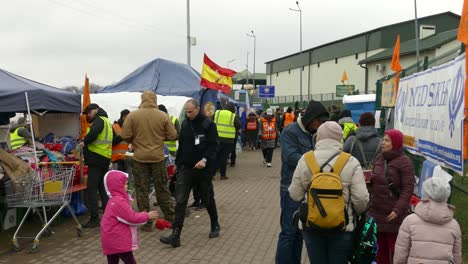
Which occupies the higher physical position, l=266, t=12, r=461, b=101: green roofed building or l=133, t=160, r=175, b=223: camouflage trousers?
l=266, t=12, r=461, b=101: green roofed building

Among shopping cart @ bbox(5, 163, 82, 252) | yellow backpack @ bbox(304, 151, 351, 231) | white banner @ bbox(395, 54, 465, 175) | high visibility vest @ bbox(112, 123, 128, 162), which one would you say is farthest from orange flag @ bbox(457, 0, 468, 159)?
high visibility vest @ bbox(112, 123, 128, 162)

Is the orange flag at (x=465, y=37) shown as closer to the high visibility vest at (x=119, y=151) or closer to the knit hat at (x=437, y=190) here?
the knit hat at (x=437, y=190)

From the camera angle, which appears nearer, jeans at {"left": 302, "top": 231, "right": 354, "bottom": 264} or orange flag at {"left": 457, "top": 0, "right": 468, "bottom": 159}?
jeans at {"left": 302, "top": 231, "right": 354, "bottom": 264}

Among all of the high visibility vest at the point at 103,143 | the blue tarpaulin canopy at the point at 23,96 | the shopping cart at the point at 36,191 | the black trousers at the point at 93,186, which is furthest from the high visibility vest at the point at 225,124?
the shopping cart at the point at 36,191

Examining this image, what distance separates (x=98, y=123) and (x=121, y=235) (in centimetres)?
330

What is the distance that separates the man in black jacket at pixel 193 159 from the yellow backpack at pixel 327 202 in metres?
2.92

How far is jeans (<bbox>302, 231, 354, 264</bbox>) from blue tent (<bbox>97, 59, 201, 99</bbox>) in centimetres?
1204

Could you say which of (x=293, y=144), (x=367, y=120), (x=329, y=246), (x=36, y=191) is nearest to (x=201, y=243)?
(x=36, y=191)

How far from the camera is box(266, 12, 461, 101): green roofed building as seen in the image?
38688 millimetres

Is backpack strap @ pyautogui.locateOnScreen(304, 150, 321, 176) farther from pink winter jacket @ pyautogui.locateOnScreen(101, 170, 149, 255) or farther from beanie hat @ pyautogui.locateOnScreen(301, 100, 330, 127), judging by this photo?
pink winter jacket @ pyautogui.locateOnScreen(101, 170, 149, 255)

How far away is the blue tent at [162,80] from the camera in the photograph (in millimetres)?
16016

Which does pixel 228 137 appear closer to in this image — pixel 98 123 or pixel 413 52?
pixel 98 123

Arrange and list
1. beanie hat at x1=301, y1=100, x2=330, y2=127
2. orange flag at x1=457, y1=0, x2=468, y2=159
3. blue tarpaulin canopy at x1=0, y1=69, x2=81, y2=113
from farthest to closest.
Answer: blue tarpaulin canopy at x1=0, y1=69, x2=81, y2=113 < beanie hat at x1=301, y1=100, x2=330, y2=127 < orange flag at x1=457, y1=0, x2=468, y2=159

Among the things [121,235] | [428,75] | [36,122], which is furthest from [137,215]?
[36,122]
